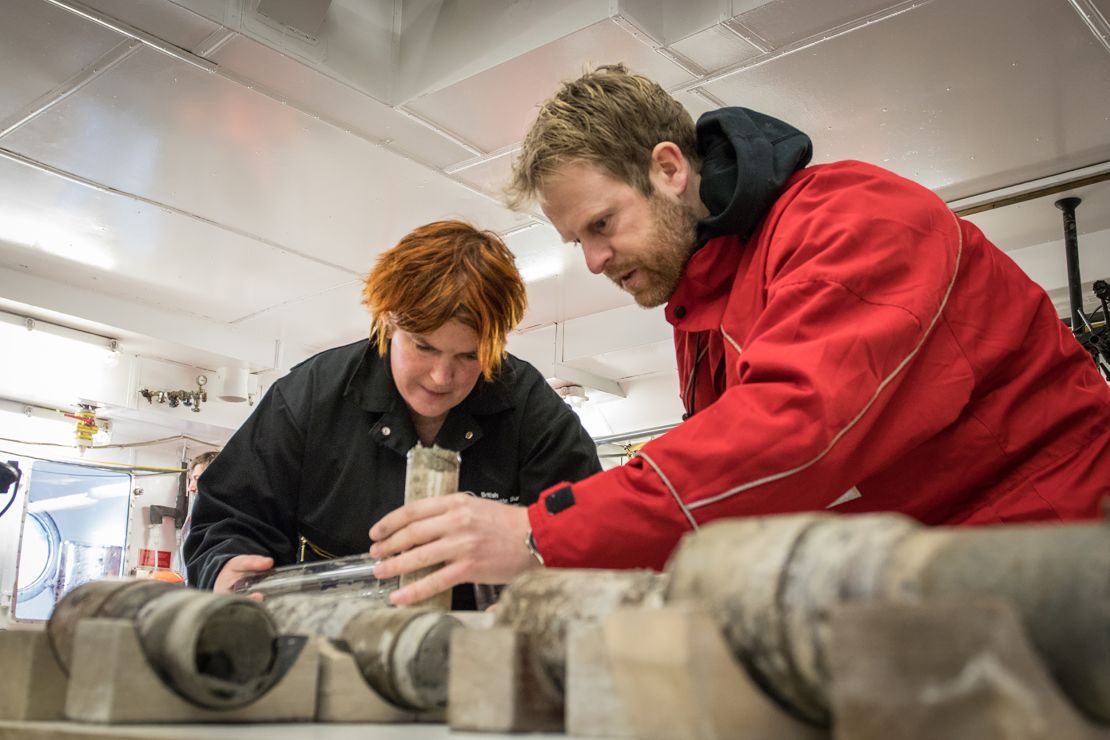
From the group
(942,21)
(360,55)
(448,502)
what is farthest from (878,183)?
(360,55)

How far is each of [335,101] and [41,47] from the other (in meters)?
1.04

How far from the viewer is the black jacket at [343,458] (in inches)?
80.3

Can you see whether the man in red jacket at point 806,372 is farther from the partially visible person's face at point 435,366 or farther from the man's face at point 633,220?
the partially visible person's face at point 435,366

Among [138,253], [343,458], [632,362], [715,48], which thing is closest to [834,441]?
[343,458]

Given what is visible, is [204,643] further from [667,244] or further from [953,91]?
[953,91]

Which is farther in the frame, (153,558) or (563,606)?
(153,558)

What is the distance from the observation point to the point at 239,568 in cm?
175

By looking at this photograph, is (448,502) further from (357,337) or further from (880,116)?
(357,337)

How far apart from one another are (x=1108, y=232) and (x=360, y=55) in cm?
397

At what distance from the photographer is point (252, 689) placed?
2.83 feet

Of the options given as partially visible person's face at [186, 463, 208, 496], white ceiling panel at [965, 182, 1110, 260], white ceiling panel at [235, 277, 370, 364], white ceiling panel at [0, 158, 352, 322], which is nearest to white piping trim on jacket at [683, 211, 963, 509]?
white ceiling panel at [965, 182, 1110, 260]

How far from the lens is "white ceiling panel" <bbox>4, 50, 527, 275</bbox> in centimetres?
391

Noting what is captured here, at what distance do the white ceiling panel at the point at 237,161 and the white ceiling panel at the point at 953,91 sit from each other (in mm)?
1374

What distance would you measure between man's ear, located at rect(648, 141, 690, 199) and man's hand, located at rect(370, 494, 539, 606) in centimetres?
77
